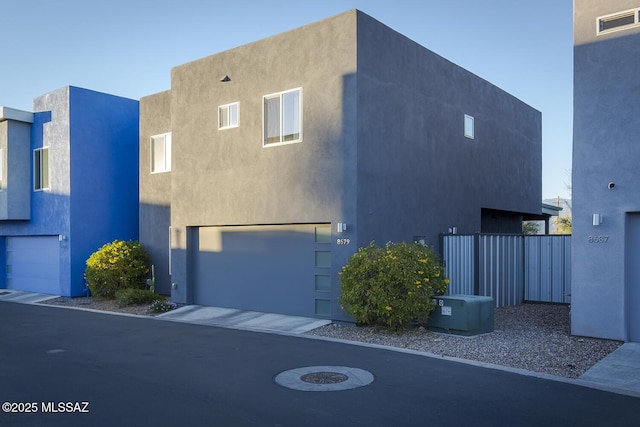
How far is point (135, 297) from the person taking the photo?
17.1 metres

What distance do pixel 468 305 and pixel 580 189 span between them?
3.11 m

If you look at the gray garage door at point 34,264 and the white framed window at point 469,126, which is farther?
the gray garage door at point 34,264

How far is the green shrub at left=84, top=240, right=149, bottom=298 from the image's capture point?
18.4 m

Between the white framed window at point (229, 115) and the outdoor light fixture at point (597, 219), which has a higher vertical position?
the white framed window at point (229, 115)

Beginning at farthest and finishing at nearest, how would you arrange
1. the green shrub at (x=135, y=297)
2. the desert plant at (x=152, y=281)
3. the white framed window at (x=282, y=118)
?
1. the desert plant at (x=152, y=281)
2. the green shrub at (x=135, y=297)
3. the white framed window at (x=282, y=118)

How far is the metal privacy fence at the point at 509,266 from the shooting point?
598 inches

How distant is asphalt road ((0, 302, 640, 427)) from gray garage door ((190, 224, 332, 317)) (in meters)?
2.59

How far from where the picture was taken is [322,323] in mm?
13156

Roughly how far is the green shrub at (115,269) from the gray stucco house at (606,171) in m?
13.6

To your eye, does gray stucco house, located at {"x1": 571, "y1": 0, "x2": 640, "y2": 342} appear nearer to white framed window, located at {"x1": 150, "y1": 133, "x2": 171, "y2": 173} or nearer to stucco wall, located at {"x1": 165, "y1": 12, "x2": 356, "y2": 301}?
stucco wall, located at {"x1": 165, "y1": 12, "x2": 356, "y2": 301}

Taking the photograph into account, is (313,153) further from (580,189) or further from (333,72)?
(580,189)

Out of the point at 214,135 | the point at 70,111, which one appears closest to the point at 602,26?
the point at 214,135

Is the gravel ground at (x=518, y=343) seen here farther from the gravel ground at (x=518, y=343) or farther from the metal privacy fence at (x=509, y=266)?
the metal privacy fence at (x=509, y=266)

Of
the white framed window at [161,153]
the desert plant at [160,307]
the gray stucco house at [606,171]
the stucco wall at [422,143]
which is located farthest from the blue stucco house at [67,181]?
the gray stucco house at [606,171]
